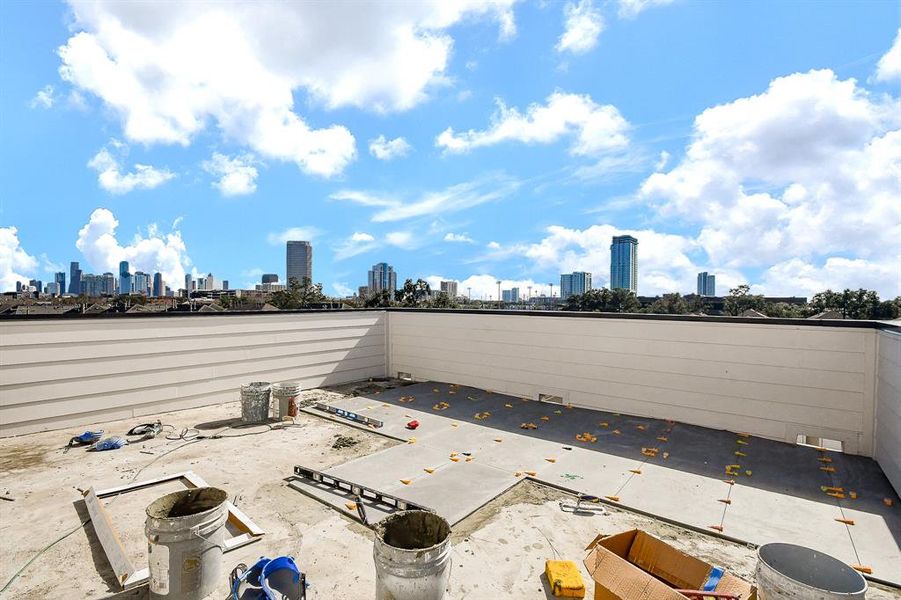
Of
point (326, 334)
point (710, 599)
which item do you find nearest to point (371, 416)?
point (326, 334)

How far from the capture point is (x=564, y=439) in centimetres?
660

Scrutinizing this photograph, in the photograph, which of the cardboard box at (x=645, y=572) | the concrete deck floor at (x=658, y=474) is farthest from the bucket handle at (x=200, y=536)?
the cardboard box at (x=645, y=572)

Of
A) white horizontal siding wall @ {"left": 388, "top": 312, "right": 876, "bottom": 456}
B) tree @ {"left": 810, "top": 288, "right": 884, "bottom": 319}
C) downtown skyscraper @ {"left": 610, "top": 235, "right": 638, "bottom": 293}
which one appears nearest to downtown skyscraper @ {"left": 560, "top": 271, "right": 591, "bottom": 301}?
downtown skyscraper @ {"left": 610, "top": 235, "right": 638, "bottom": 293}

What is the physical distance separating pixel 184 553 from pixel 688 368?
24.4 ft

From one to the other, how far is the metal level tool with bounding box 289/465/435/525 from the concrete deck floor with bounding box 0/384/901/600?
0.77 ft

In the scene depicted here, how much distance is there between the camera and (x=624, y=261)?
123 m

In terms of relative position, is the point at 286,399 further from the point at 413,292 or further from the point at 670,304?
the point at 670,304

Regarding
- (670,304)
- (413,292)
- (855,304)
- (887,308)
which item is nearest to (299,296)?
(413,292)

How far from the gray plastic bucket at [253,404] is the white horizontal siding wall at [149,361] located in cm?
174

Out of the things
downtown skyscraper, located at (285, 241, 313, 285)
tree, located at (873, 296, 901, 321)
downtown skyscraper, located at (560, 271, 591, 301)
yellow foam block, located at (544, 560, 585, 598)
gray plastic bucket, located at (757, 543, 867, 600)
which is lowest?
yellow foam block, located at (544, 560, 585, 598)

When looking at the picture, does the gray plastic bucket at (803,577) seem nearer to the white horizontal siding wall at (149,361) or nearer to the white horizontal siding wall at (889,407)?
the white horizontal siding wall at (889,407)

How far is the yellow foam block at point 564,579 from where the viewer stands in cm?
304

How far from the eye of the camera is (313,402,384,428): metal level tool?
7.14 meters

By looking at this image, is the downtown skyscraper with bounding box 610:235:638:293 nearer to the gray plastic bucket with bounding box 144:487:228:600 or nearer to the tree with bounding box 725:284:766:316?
the tree with bounding box 725:284:766:316
